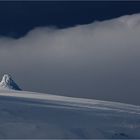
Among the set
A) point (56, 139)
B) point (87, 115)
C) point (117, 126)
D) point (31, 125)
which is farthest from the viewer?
point (87, 115)

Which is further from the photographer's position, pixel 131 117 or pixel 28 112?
pixel 131 117

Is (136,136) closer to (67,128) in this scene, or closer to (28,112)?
(67,128)

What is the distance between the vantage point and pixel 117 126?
37062mm

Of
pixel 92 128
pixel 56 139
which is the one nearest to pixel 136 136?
pixel 92 128

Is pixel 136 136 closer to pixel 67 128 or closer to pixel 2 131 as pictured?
pixel 67 128

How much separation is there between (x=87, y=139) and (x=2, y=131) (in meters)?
5.18

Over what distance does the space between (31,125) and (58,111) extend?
32.0 feet

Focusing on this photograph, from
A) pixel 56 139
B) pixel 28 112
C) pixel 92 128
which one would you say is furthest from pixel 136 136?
pixel 28 112

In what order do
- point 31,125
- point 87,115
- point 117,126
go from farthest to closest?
point 87,115 → point 117,126 → point 31,125

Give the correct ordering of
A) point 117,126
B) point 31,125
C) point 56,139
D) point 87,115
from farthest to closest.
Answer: point 87,115 → point 117,126 → point 31,125 → point 56,139

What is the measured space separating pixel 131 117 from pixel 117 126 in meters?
6.84

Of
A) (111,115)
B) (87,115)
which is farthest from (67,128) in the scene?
(111,115)

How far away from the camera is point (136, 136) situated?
34.2 meters

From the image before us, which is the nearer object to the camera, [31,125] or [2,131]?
[2,131]
